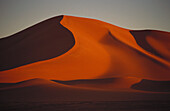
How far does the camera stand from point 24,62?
22.1m

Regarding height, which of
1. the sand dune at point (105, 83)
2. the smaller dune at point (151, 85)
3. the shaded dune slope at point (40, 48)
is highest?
the shaded dune slope at point (40, 48)

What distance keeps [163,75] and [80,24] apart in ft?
51.8

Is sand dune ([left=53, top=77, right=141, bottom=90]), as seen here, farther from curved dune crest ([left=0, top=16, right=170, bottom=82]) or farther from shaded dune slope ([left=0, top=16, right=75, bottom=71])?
shaded dune slope ([left=0, top=16, right=75, bottom=71])

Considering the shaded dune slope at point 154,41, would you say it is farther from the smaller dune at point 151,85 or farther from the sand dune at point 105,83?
the sand dune at point 105,83

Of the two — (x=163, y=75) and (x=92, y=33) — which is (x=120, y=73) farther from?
(x=92, y=33)

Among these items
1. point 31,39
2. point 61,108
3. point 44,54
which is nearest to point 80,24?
point 31,39

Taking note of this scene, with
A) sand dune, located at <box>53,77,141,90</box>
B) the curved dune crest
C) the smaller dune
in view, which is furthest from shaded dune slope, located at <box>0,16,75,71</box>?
the smaller dune

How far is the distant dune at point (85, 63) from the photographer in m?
14.3

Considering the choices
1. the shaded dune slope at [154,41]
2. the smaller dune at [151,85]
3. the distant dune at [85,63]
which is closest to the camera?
the distant dune at [85,63]

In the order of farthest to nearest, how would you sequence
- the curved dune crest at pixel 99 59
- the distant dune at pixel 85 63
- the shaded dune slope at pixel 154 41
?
the shaded dune slope at pixel 154 41 → the curved dune crest at pixel 99 59 → the distant dune at pixel 85 63

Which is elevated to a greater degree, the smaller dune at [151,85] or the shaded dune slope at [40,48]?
the shaded dune slope at [40,48]

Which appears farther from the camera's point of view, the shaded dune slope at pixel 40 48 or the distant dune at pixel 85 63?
the shaded dune slope at pixel 40 48

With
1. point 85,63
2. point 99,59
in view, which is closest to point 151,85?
point 85,63

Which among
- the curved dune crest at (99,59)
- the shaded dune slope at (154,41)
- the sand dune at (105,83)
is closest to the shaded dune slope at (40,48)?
the curved dune crest at (99,59)
